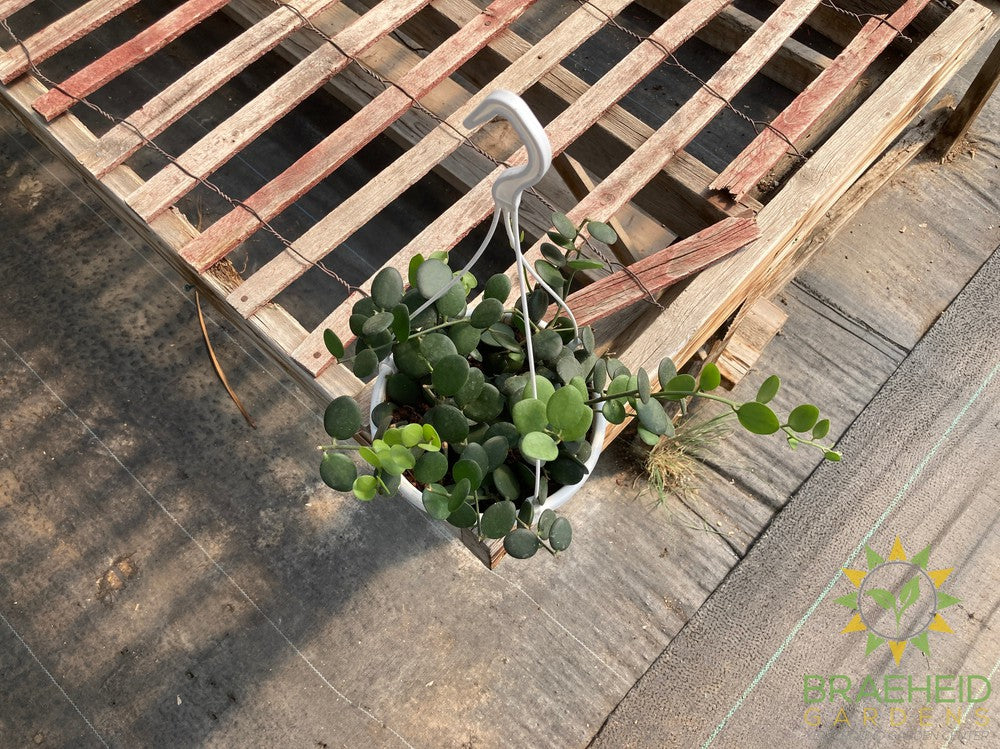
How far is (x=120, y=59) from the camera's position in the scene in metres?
1.77

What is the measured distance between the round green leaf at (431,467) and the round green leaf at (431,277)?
0.74 feet

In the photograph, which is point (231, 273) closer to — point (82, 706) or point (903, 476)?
point (82, 706)

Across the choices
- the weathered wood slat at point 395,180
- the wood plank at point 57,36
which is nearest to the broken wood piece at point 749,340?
the weathered wood slat at point 395,180

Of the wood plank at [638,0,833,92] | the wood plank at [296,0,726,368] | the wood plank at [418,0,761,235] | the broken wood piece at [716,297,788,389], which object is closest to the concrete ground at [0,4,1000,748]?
the broken wood piece at [716,297,788,389]

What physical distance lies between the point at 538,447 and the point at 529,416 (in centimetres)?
5

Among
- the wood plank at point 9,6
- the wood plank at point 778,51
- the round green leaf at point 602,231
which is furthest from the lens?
the wood plank at point 778,51

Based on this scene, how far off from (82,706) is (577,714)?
49.9 inches

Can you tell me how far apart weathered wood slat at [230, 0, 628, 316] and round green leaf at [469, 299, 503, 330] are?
1.65 feet

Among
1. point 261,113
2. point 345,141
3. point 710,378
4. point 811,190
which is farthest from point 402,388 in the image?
point 811,190

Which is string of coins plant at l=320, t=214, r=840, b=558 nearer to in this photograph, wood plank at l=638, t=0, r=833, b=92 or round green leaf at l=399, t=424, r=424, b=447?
round green leaf at l=399, t=424, r=424, b=447

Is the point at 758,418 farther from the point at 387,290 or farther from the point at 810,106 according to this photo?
the point at 810,106

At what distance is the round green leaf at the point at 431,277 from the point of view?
3.79 feet

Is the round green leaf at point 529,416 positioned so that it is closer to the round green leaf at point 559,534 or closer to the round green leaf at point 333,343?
the round green leaf at point 559,534

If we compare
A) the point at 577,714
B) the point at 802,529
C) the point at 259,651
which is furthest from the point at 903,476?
the point at 259,651
